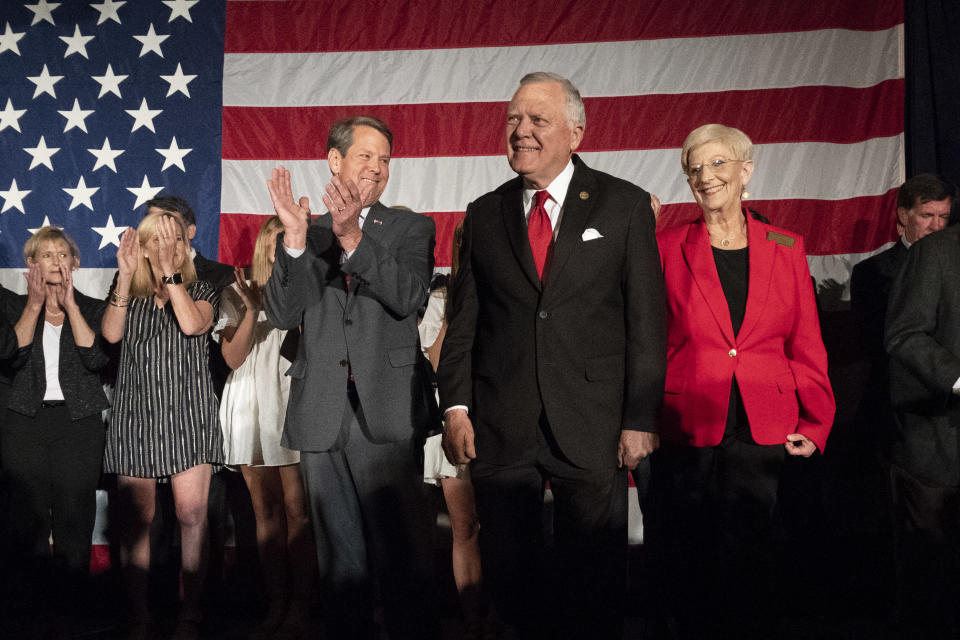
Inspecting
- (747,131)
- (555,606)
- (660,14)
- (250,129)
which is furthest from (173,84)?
(555,606)

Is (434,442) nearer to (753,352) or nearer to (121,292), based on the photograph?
(121,292)

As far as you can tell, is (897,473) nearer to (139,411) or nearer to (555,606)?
(555,606)

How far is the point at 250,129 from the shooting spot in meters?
4.12

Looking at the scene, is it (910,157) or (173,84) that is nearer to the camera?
(910,157)

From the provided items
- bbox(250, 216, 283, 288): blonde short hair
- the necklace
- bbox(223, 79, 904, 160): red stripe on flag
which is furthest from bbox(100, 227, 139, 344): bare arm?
the necklace

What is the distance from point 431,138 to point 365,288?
1949mm

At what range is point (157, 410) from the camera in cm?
309

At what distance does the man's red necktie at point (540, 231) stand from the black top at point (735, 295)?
589 mm

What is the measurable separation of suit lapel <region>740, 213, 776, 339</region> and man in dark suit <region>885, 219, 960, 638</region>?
1.63 ft

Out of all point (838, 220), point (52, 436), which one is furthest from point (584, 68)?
point (52, 436)

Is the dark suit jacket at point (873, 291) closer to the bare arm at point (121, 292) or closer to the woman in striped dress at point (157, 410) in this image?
the woman in striped dress at point (157, 410)

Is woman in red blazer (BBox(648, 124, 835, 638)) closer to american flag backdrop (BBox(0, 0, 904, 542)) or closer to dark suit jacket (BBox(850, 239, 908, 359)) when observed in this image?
dark suit jacket (BBox(850, 239, 908, 359))

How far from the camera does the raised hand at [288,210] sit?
209 centimetres

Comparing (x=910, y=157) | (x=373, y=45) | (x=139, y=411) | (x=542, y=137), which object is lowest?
(x=139, y=411)
